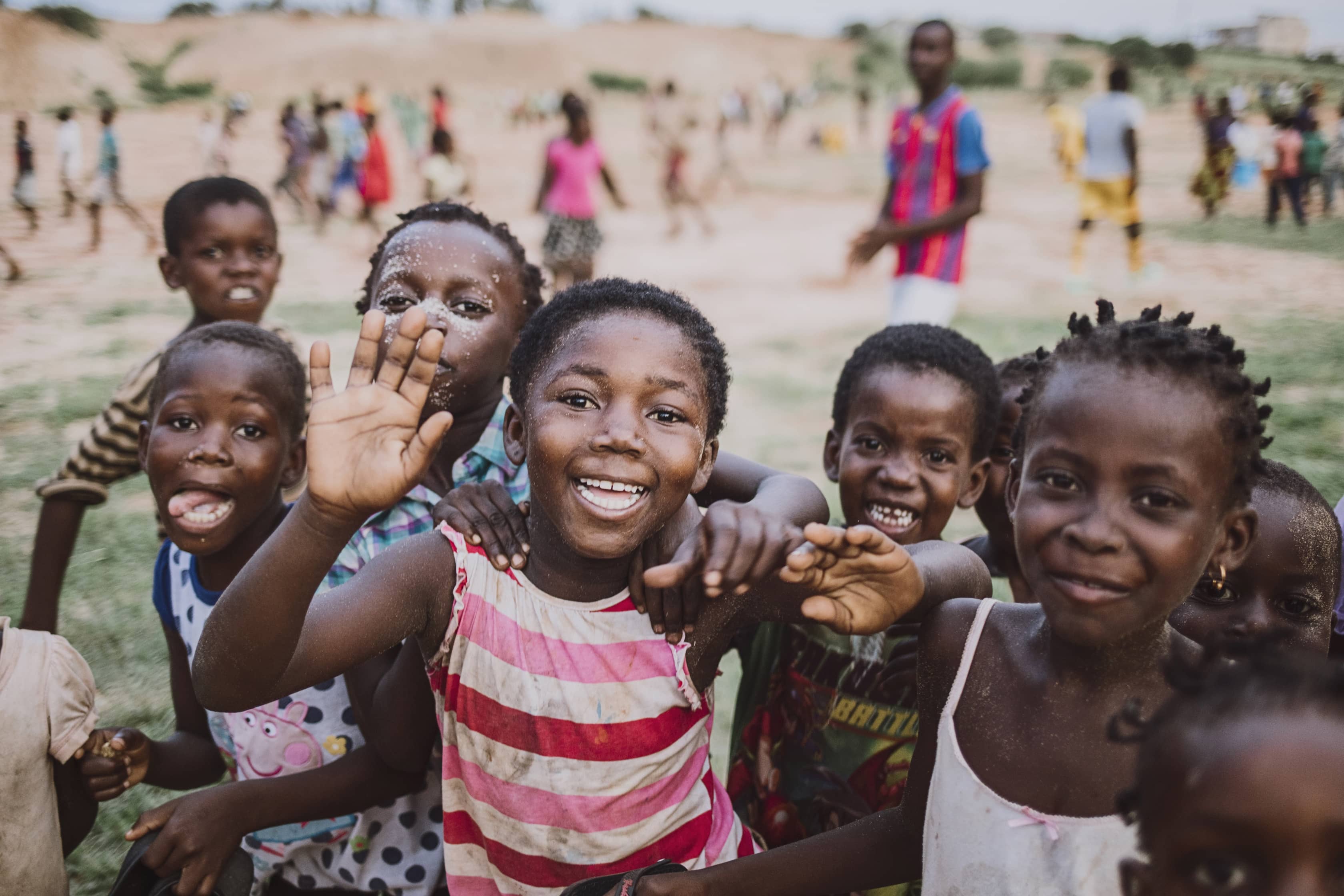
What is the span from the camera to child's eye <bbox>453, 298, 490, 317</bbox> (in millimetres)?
2250

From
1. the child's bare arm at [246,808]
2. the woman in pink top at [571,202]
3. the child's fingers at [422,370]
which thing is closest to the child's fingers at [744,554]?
the child's fingers at [422,370]

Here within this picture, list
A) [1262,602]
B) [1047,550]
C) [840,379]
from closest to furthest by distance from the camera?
1. [1047,550]
2. [1262,602]
3. [840,379]

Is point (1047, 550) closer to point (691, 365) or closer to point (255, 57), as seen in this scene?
point (691, 365)

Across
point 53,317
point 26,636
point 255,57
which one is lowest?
point 53,317

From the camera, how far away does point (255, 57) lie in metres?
48.9

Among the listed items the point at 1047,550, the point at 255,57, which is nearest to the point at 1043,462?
the point at 1047,550

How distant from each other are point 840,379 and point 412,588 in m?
1.39

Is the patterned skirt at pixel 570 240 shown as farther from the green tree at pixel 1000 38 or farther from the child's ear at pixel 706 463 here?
the green tree at pixel 1000 38

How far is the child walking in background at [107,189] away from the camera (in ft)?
45.5

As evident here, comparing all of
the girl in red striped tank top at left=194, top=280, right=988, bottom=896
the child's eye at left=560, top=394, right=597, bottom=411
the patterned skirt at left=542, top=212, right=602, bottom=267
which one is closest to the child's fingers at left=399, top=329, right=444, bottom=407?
the girl in red striped tank top at left=194, top=280, right=988, bottom=896

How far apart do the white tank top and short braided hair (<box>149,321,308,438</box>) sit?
159cm

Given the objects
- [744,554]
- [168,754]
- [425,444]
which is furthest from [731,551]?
[168,754]

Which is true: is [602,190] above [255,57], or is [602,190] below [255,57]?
below

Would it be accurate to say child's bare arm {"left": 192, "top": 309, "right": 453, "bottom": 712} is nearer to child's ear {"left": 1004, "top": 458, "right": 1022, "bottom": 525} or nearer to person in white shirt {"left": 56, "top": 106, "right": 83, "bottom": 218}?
child's ear {"left": 1004, "top": 458, "right": 1022, "bottom": 525}
